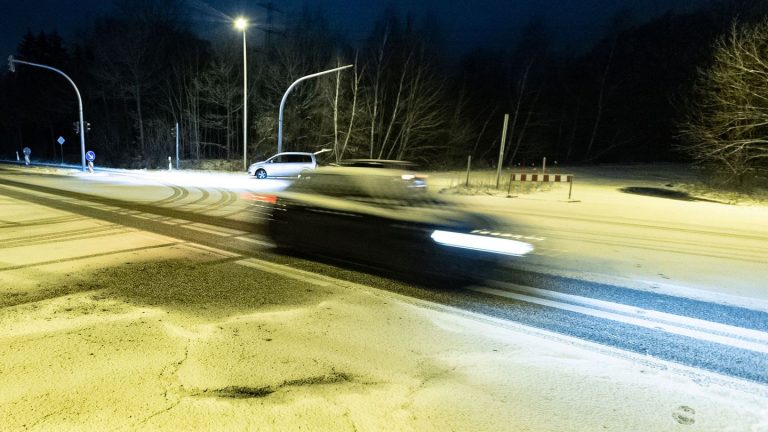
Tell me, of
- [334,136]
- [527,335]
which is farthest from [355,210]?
[334,136]

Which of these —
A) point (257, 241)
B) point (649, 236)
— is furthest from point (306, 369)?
point (649, 236)

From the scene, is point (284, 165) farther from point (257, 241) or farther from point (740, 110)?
point (740, 110)

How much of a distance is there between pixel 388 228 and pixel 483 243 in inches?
96.3

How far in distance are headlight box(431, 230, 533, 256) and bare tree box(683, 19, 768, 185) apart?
14911mm

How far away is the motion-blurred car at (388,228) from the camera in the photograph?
7.50 m

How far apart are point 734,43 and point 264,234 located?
65.1 ft

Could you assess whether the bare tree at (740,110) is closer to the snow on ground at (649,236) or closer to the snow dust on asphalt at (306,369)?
the snow on ground at (649,236)

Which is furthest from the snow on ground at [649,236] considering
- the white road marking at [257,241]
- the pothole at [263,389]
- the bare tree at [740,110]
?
the white road marking at [257,241]

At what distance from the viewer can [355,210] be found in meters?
13.6

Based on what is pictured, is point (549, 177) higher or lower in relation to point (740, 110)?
lower

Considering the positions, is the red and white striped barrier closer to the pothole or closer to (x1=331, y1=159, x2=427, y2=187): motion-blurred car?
(x1=331, y1=159, x2=427, y2=187): motion-blurred car

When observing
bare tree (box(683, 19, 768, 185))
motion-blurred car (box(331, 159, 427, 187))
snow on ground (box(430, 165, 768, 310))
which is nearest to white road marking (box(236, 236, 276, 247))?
snow on ground (box(430, 165, 768, 310))

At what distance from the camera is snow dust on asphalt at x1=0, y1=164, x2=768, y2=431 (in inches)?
120

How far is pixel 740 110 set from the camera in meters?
18.3
